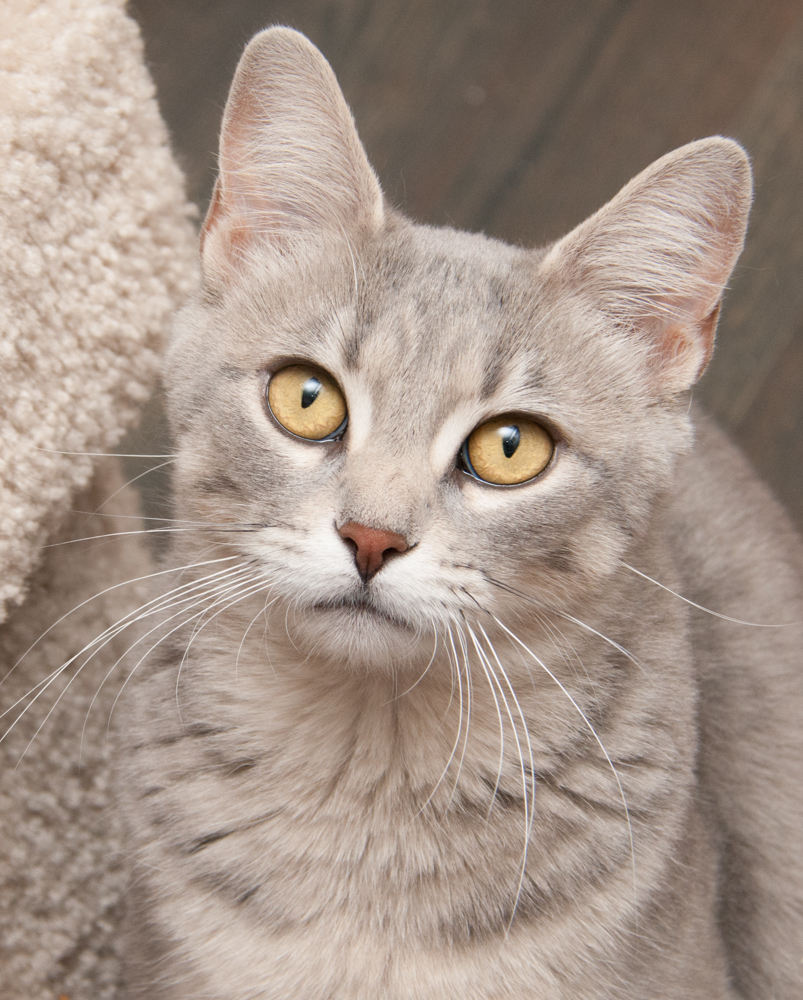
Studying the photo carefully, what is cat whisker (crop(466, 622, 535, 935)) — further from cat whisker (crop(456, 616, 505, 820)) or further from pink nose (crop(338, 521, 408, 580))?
pink nose (crop(338, 521, 408, 580))

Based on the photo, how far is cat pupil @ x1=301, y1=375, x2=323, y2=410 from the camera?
0.94 meters

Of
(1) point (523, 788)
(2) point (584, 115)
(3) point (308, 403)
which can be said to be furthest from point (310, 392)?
(2) point (584, 115)

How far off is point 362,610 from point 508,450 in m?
0.19

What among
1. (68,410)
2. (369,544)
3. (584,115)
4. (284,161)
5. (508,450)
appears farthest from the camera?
(584,115)

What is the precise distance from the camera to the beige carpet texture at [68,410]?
3.73 ft

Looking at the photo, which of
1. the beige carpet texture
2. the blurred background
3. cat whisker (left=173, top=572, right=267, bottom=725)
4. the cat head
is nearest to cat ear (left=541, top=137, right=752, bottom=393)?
the cat head

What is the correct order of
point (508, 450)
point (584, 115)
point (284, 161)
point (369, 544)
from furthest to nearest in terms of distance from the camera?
point (584, 115) → point (284, 161) → point (508, 450) → point (369, 544)

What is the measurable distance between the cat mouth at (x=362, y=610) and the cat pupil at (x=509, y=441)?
18cm

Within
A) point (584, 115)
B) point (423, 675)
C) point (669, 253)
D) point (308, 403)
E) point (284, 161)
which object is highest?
point (584, 115)

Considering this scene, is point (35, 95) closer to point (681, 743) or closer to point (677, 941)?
point (681, 743)

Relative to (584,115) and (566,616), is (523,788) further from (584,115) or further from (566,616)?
(584,115)

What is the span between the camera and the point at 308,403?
938 millimetres

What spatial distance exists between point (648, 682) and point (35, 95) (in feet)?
2.91

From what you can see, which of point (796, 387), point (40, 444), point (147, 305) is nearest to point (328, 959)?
point (40, 444)
